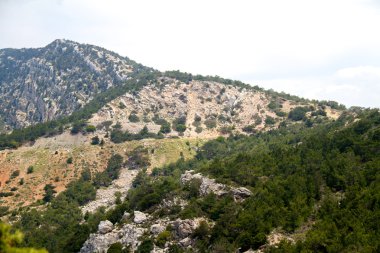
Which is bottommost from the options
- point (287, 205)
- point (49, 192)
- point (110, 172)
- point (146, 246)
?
point (49, 192)

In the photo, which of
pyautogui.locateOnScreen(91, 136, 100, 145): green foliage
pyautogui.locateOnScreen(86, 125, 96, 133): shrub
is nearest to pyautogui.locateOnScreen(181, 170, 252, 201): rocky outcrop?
pyautogui.locateOnScreen(91, 136, 100, 145): green foliage

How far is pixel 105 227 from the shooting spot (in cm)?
7131

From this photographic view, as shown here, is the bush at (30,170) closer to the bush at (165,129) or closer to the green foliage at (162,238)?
the bush at (165,129)

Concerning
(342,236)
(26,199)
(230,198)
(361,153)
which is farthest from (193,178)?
(26,199)

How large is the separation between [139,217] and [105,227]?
618cm

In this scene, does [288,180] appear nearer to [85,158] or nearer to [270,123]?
[85,158]

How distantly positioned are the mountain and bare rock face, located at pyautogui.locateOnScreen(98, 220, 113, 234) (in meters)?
0.19

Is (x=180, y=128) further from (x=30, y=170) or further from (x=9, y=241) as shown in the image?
(x=9, y=241)

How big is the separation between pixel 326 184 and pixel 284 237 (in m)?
17.5

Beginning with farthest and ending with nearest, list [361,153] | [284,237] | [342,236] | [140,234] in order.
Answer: [361,153] < [140,234] < [284,237] < [342,236]

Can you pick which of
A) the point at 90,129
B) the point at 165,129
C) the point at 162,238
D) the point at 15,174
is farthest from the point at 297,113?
the point at 162,238

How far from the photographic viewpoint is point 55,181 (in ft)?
436

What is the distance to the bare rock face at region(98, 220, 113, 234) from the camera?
70688mm

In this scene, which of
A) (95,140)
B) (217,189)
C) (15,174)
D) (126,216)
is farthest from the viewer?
(95,140)
